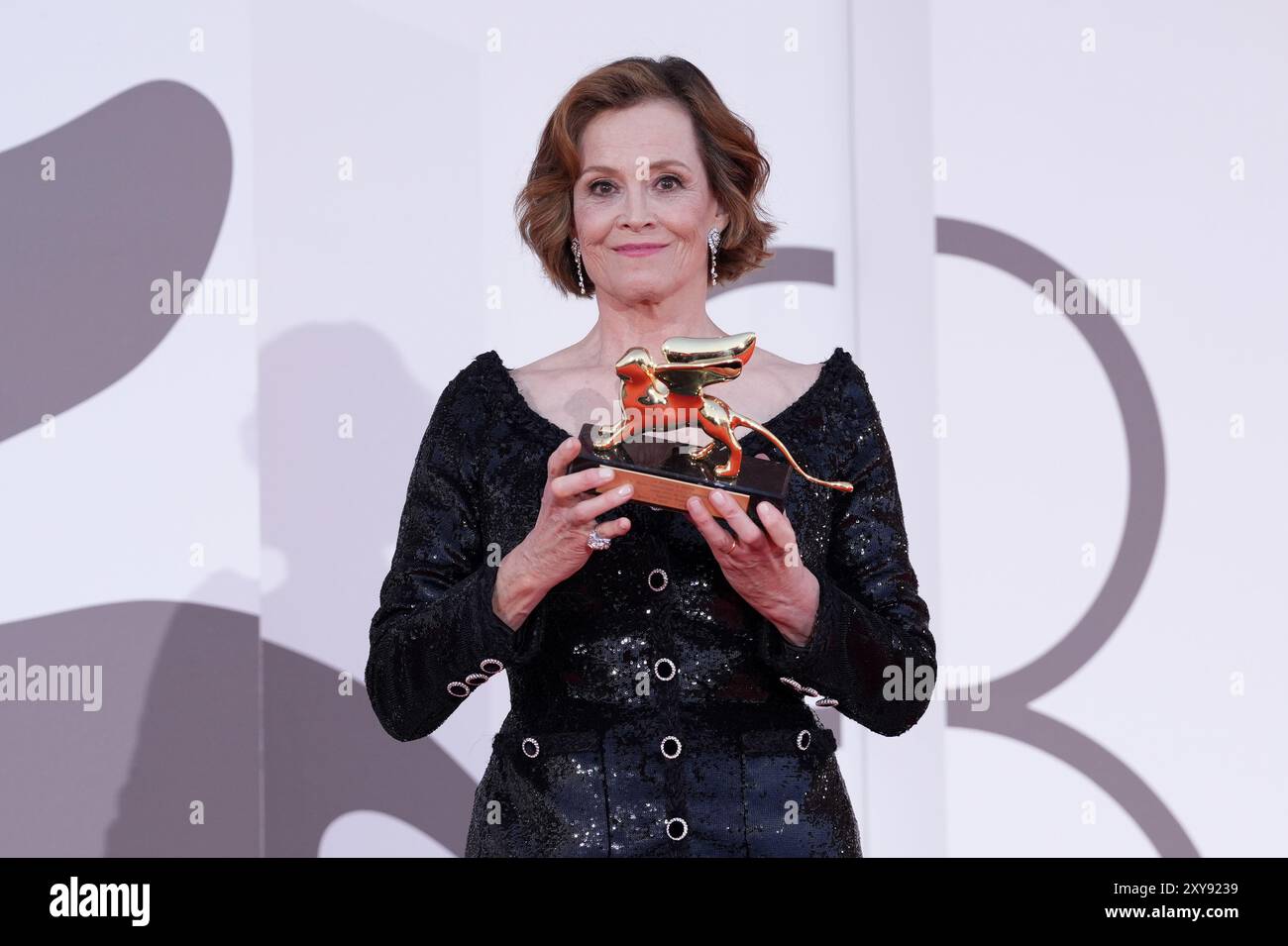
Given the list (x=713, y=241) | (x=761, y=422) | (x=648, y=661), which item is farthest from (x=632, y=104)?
(x=648, y=661)

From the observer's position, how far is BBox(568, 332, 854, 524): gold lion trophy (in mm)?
1486

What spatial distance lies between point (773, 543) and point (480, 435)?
1.65 ft

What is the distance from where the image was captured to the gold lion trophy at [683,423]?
149 cm

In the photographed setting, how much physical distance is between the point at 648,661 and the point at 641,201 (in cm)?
60

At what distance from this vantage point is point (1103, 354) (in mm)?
2863

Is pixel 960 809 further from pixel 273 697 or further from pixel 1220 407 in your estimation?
pixel 273 697

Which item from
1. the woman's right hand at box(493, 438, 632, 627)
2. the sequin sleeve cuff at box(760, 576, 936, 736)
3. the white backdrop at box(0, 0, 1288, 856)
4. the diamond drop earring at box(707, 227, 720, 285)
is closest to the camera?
the woman's right hand at box(493, 438, 632, 627)

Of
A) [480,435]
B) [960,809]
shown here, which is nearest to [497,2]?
[480,435]

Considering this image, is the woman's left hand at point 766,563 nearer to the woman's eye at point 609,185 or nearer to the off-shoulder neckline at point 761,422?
the off-shoulder neckline at point 761,422

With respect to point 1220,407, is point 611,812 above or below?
below

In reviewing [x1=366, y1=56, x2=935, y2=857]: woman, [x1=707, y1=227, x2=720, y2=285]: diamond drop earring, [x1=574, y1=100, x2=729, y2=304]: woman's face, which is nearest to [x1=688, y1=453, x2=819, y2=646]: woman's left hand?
[x1=366, y1=56, x2=935, y2=857]: woman

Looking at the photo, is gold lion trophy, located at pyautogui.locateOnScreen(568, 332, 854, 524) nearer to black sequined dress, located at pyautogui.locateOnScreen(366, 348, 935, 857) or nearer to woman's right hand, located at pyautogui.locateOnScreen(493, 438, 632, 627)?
woman's right hand, located at pyautogui.locateOnScreen(493, 438, 632, 627)

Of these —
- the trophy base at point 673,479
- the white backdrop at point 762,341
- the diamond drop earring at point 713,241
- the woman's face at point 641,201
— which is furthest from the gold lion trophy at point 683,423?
the white backdrop at point 762,341

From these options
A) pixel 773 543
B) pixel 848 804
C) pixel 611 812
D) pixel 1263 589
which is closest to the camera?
pixel 773 543
